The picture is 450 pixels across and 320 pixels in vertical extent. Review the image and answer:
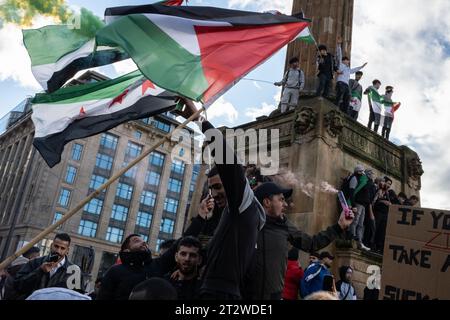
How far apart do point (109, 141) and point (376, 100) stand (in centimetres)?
5023

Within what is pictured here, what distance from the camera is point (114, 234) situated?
55.4 m

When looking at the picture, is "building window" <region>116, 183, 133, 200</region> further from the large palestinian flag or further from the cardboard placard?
the cardboard placard

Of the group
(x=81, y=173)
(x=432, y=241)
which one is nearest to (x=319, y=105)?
(x=432, y=241)

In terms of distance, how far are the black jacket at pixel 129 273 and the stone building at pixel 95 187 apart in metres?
43.3

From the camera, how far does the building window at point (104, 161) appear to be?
55681mm

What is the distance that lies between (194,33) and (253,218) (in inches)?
113

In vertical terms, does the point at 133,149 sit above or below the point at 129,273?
above

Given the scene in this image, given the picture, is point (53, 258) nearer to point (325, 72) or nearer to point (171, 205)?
point (325, 72)

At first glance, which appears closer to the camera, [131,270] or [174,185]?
[131,270]

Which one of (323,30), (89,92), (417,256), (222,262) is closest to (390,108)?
(323,30)

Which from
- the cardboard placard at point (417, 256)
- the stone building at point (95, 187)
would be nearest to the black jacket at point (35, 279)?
the cardboard placard at point (417, 256)

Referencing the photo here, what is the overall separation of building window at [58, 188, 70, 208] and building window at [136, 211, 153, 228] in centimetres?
1025

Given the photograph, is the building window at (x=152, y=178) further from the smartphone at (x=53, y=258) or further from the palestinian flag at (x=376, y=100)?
the smartphone at (x=53, y=258)
